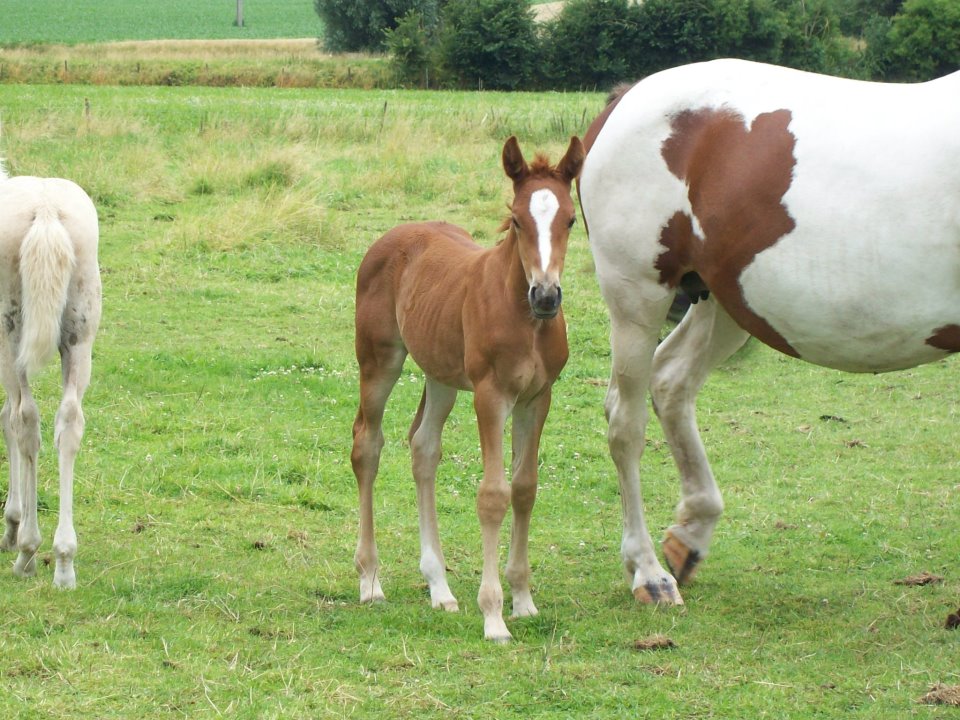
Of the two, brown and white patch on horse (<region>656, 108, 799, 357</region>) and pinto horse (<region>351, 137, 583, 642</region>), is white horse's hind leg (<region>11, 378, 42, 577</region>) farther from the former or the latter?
brown and white patch on horse (<region>656, 108, 799, 357</region>)

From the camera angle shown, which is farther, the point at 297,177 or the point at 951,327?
the point at 297,177

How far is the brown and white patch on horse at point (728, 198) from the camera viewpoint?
4535 millimetres

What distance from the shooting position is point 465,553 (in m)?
5.52

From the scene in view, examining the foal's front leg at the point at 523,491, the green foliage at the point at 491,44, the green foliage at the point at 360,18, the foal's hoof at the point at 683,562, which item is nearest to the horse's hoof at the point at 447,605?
the foal's front leg at the point at 523,491

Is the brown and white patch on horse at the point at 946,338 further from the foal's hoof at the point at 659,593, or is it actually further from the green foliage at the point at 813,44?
the green foliage at the point at 813,44

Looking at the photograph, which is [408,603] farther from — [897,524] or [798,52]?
[798,52]

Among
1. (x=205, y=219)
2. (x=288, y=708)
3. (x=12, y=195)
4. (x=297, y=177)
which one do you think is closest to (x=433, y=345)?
(x=288, y=708)

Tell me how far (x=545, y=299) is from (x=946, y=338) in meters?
1.54

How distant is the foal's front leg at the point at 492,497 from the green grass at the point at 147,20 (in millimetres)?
44055

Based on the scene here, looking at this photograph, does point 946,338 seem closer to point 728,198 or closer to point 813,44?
point 728,198

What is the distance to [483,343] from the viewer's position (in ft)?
14.5

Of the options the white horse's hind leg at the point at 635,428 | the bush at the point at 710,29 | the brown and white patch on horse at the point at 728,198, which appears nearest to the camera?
the brown and white patch on horse at the point at 728,198

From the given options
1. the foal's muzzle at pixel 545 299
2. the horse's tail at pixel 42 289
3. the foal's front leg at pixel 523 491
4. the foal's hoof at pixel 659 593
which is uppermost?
the foal's muzzle at pixel 545 299

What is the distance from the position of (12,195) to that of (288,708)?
8.71 ft
